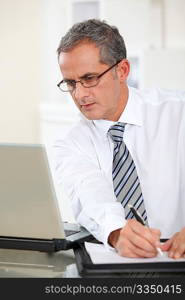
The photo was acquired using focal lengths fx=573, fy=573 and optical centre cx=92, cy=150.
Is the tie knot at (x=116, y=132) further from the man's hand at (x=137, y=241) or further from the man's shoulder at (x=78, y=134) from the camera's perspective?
the man's hand at (x=137, y=241)

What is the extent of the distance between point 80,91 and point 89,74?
66 mm

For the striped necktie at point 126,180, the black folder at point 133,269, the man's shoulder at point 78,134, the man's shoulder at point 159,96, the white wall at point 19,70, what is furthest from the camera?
the white wall at point 19,70

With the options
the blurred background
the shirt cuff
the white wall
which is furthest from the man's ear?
the white wall

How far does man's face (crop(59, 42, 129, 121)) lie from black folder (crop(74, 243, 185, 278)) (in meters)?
0.70

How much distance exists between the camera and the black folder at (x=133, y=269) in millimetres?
1317

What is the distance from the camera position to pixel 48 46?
18.7 ft

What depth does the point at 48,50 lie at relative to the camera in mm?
5727

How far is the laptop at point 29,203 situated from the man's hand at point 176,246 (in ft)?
0.88

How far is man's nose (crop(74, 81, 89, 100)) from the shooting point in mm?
1887

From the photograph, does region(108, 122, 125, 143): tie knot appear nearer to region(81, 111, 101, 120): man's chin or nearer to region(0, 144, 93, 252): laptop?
region(81, 111, 101, 120): man's chin

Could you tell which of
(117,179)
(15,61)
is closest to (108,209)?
(117,179)

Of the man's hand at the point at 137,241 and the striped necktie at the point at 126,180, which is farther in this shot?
the striped necktie at the point at 126,180

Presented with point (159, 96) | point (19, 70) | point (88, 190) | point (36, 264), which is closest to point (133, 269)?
point (36, 264)

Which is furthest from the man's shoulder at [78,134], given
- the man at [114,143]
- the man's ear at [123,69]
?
the man's ear at [123,69]
